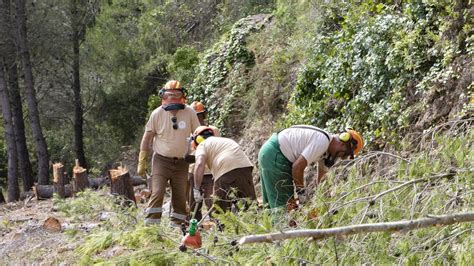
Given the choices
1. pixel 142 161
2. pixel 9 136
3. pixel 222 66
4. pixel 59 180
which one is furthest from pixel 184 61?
pixel 142 161

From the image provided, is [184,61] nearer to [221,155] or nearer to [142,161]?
[142,161]

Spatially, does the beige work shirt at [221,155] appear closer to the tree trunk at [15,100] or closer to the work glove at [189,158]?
the work glove at [189,158]

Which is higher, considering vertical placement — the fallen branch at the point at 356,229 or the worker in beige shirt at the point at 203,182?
the fallen branch at the point at 356,229

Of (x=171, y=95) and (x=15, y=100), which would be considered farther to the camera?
(x=15, y=100)

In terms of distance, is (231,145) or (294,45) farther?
(294,45)

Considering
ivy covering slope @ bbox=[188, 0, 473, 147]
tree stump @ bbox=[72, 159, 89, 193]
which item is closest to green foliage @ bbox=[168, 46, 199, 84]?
tree stump @ bbox=[72, 159, 89, 193]

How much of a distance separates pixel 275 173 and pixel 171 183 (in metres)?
2.17

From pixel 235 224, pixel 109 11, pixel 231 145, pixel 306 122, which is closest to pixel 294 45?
pixel 306 122

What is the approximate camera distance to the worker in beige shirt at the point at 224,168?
22.8 ft

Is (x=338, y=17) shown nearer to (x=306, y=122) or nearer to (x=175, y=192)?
(x=306, y=122)

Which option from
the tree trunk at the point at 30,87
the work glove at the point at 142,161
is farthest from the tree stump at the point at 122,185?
the tree trunk at the point at 30,87

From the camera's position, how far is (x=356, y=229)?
9.22 feet

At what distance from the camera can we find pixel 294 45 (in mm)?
12039

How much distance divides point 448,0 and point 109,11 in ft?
54.4
